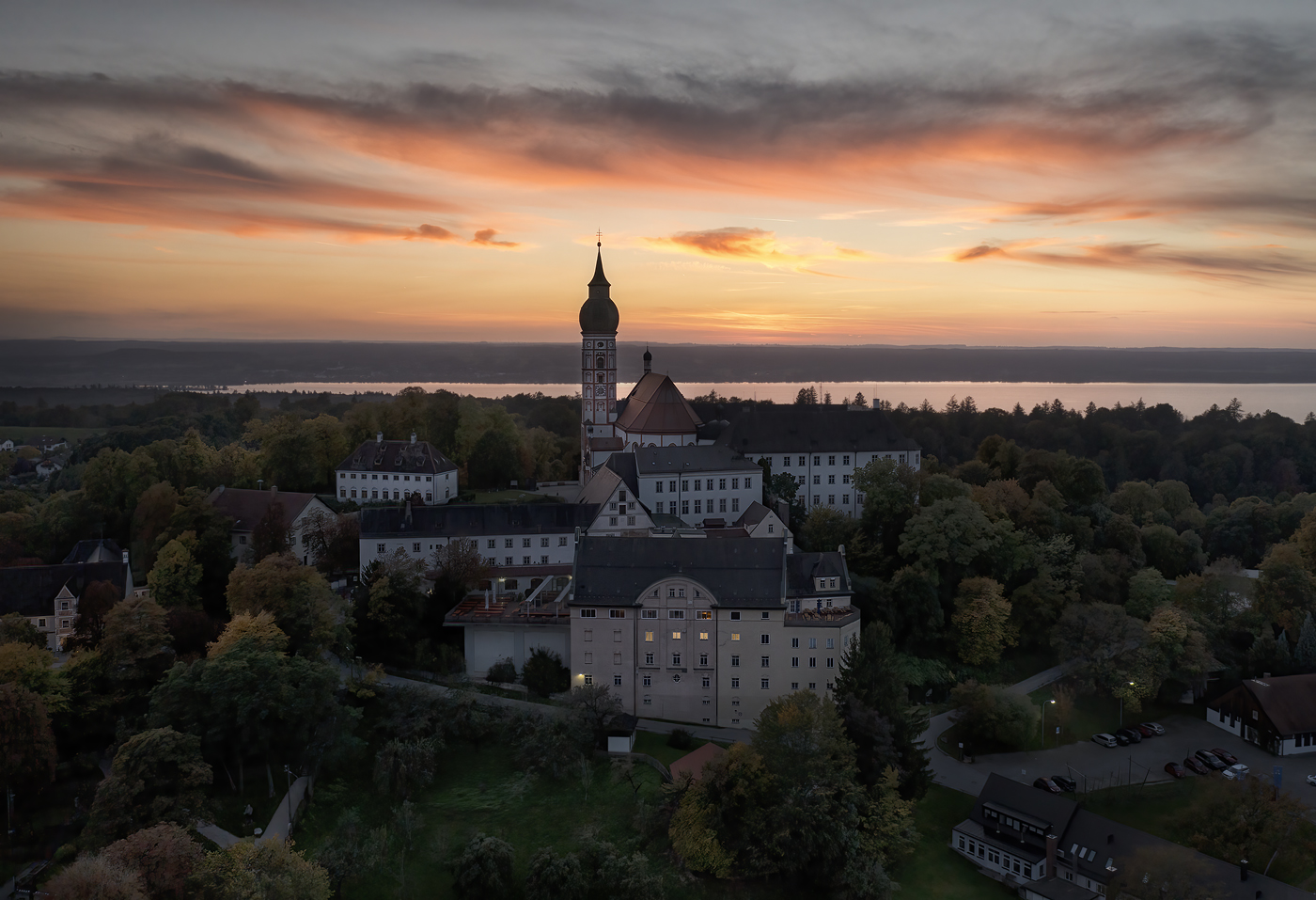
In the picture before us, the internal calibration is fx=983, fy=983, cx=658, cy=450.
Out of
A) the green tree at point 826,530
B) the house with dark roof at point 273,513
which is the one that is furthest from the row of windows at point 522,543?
the green tree at point 826,530

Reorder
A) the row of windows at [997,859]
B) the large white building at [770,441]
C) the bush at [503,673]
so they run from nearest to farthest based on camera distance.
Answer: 1. the row of windows at [997,859]
2. the bush at [503,673]
3. the large white building at [770,441]

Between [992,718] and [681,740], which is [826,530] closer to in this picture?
[992,718]

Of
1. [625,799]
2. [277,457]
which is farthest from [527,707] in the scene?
[277,457]

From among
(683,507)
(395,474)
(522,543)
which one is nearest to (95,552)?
(395,474)

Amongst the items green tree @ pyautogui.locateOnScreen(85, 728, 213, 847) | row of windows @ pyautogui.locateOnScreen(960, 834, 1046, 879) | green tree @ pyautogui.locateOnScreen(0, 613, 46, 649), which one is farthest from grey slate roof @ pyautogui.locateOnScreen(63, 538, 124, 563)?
row of windows @ pyautogui.locateOnScreen(960, 834, 1046, 879)

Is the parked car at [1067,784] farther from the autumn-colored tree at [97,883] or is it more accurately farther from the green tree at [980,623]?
the autumn-colored tree at [97,883]
